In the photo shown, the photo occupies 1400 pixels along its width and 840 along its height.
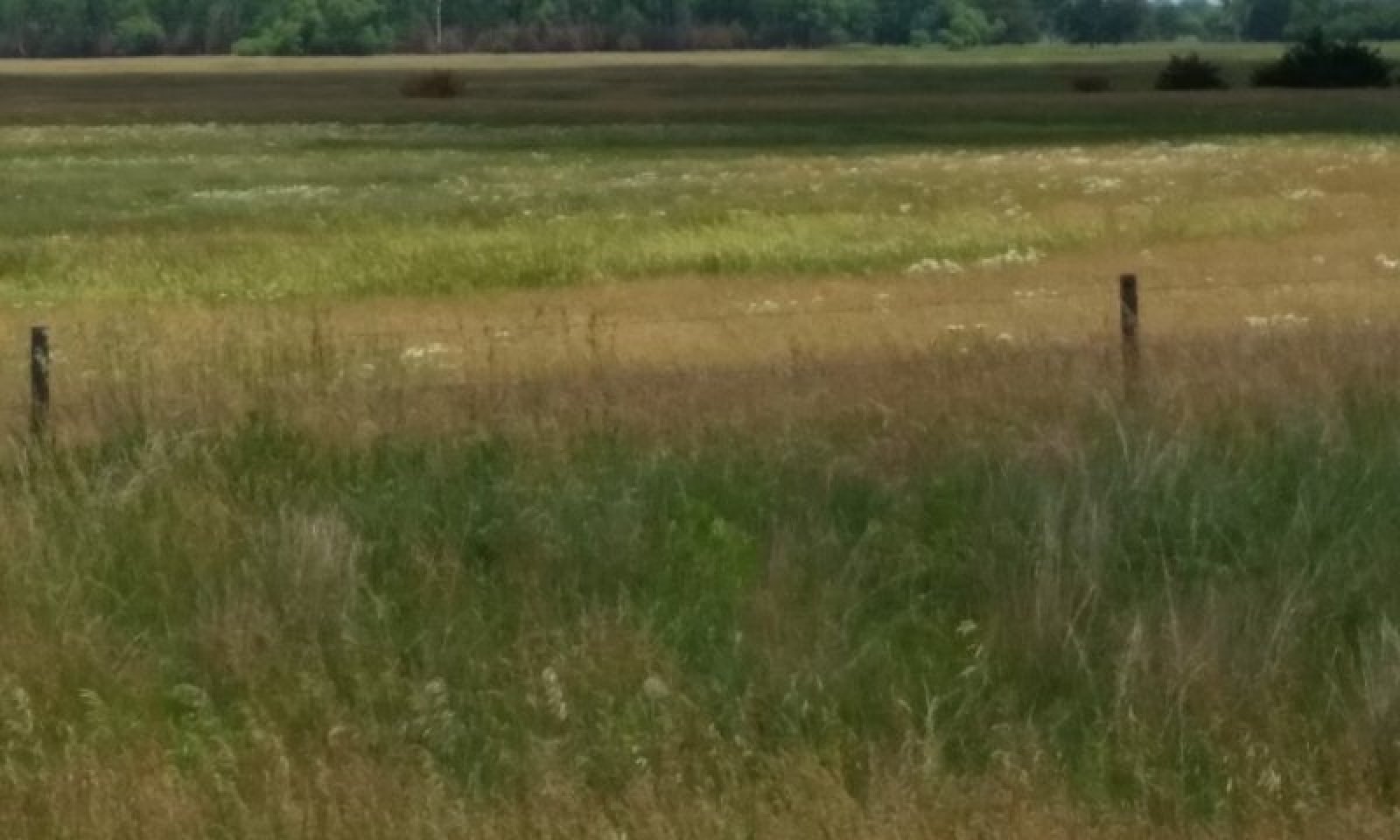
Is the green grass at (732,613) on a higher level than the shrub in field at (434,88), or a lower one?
higher

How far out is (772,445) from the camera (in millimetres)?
11141

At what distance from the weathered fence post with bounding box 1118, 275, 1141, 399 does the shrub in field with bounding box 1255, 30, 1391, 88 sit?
77023 millimetres

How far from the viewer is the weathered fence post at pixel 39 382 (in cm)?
1170

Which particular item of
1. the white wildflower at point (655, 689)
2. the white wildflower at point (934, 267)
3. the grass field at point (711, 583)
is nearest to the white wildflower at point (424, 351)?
the grass field at point (711, 583)

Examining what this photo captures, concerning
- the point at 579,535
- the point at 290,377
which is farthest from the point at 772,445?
the point at 290,377

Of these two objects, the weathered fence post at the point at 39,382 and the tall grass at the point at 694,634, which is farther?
the weathered fence post at the point at 39,382

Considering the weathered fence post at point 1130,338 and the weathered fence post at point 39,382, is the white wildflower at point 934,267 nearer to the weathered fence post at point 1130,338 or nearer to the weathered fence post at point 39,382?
the weathered fence post at point 1130,338

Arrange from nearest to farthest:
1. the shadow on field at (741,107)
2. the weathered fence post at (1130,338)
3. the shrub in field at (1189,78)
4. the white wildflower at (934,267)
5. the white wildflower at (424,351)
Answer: the weathered fence post at (1130,338), the white wildflower at (424,351), the white wildflower at (934,267), the shadow on field at (741,107), the shrub in field at (1189,78)

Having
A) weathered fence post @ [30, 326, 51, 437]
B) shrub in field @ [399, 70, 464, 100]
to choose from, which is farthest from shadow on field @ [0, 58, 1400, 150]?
weathered fence post @ [30, 326, 51, 437]

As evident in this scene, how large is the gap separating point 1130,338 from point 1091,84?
81088 millimetres

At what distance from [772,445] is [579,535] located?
1994mm

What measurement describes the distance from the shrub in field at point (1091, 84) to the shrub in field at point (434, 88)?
21314mm

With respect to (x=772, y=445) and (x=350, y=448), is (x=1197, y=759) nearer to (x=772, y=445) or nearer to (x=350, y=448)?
(x=772, y=445)

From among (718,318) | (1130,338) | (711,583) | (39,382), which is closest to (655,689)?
(711,583)
